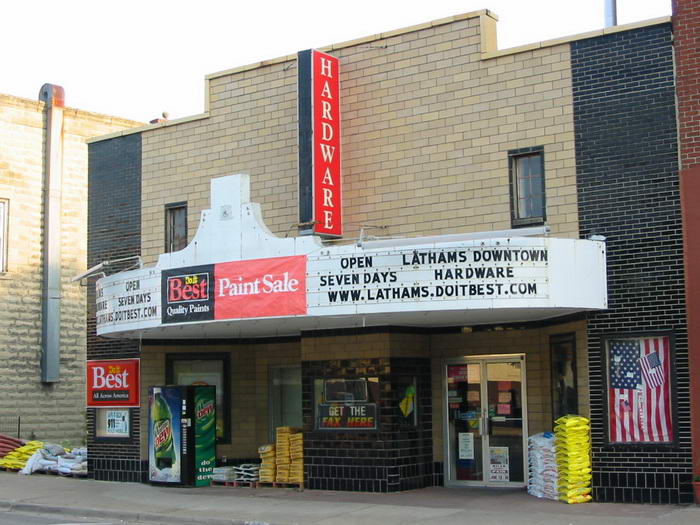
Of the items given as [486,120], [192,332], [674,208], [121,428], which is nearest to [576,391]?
[674,208]

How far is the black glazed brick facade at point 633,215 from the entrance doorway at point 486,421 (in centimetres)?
225

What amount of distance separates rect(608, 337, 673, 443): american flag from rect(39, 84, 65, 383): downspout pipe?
1751 centimetres

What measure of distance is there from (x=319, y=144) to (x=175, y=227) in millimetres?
4662

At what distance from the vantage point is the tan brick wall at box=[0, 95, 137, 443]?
27.1 m

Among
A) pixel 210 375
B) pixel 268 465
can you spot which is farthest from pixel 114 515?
pixel 210 375

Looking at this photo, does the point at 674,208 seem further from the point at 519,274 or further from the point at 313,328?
the point at 313,328

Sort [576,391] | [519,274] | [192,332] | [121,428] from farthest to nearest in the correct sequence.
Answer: [121,428], [192,332], [576,391], [519,274]

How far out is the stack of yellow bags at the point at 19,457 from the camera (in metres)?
22.9

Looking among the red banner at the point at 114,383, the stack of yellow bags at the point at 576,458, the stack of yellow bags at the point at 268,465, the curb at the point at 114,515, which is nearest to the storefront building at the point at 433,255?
the stack of yellow bags at the point at 576,458

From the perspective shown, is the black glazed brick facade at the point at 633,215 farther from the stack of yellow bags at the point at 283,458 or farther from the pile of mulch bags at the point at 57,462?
the pile of mulch bags at the point at 57,462

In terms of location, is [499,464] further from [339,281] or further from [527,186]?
[527,186]

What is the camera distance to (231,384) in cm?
2075

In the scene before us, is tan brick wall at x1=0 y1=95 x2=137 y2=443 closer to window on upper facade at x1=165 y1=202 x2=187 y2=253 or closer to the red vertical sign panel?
window on upper facade at x1=165 y1=202 x2=187 y2=253

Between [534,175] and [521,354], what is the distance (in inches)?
125
